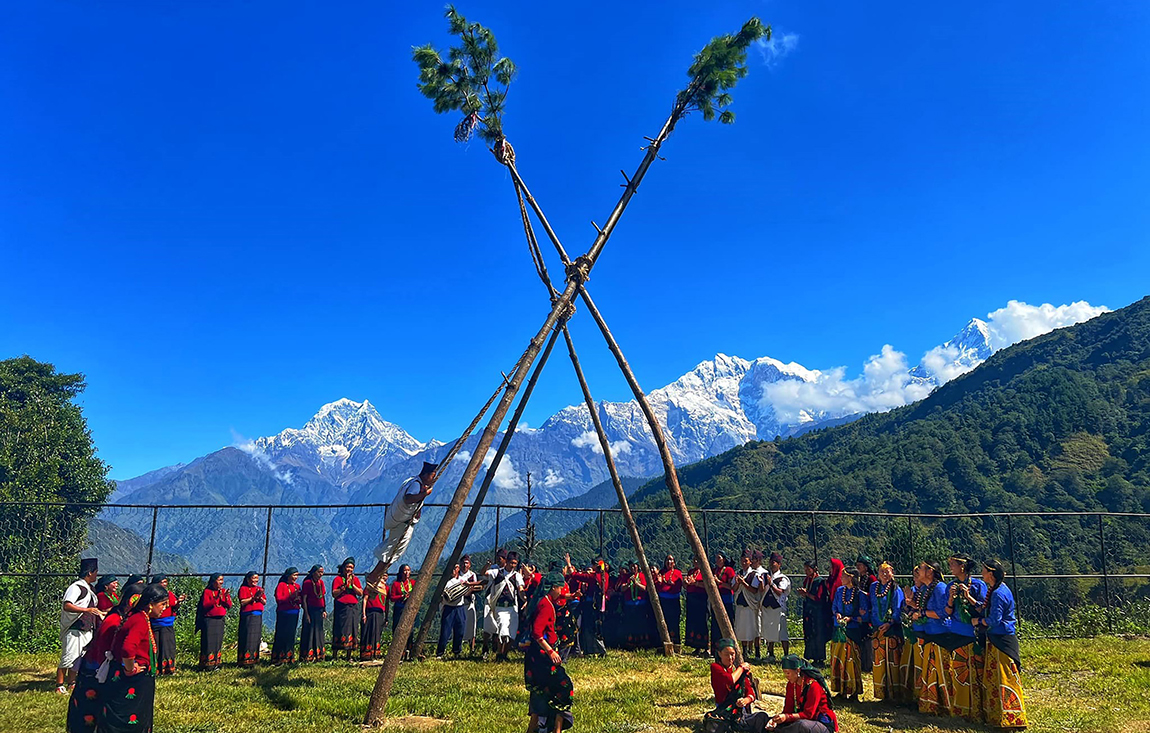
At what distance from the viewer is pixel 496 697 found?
10.8 m

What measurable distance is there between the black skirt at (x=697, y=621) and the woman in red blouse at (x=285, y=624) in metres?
8.32

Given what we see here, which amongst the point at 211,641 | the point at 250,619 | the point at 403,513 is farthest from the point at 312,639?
the point at 403,513

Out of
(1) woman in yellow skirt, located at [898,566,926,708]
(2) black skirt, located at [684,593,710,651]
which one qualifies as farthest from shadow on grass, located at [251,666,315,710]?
(1) woman in yellow skirt, located at [898,566,926,708]

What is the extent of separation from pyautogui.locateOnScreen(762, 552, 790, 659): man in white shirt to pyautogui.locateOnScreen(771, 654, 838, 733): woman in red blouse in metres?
6.86

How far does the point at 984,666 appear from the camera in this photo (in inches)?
361

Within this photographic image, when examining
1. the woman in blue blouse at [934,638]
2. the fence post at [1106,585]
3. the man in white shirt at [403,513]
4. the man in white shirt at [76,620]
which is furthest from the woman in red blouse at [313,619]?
the fence post at [1106,585]

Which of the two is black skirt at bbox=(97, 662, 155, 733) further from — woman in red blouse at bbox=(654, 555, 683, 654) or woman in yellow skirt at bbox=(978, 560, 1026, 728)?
woman in red blouse at bbox=(654, 555, 683, 654)

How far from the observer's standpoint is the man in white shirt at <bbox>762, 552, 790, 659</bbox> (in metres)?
A: 14.7

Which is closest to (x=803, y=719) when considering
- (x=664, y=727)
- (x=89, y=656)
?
(x=664, y=727)

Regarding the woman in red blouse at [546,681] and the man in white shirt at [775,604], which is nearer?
the woman in red blouse at [546,681]

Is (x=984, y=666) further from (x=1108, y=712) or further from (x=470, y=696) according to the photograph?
(x=470, y=696)

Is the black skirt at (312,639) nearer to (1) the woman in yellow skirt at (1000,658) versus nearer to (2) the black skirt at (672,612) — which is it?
(2) the black skirt at (672,612)

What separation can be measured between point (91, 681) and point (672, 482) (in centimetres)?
887

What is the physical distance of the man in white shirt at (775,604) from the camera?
1472cm
